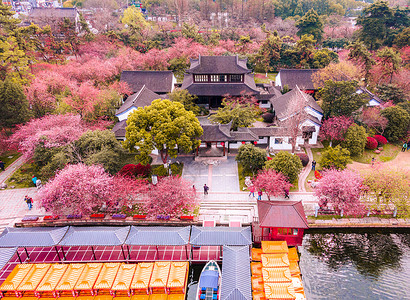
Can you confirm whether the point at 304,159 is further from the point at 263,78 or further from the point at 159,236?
the point at 263,78

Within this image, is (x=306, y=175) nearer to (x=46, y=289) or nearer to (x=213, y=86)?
(x=213, y=86)

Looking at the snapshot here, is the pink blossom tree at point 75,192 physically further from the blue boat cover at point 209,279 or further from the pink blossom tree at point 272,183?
the pink blossom tree at point 272,183

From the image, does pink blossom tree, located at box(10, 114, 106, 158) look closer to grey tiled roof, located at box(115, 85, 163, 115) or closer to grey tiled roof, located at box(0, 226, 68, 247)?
grey tiled roof, located at box(115, 85, 163, 115)

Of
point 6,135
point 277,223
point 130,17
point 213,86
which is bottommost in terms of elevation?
point 277,223

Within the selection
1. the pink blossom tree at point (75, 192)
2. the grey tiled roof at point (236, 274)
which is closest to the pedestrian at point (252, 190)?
the grey tiled roof at point (236, 274)

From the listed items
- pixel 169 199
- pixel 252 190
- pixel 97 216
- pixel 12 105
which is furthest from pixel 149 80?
pixel 252 190

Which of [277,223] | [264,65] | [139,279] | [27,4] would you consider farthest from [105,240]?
[27,4]
